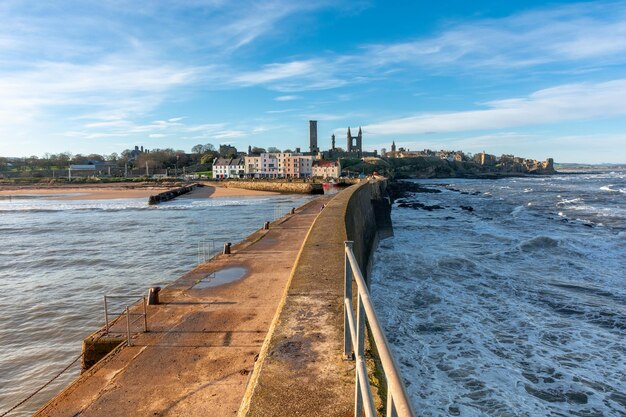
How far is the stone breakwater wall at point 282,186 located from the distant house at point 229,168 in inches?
1037

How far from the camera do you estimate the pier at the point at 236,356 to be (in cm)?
336

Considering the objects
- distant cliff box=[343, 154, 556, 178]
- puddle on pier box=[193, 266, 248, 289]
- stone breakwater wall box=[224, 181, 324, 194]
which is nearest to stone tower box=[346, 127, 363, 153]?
distant cliff box=[343, 154, 556, 178]

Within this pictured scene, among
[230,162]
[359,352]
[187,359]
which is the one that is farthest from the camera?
[230,162]

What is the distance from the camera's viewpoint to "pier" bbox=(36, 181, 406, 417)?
3357 millimetres

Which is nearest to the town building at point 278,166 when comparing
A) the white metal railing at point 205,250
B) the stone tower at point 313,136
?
the stone tower at point 313,136

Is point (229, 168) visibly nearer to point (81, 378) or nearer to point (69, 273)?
point (69, 273)

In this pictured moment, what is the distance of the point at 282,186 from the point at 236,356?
58.7 m

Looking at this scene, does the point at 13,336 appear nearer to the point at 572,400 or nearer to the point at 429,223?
the point at 572,400

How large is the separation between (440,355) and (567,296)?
5992mm

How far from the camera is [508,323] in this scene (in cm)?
953

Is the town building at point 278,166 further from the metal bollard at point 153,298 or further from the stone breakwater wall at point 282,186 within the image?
the metal bollard at point 153,298

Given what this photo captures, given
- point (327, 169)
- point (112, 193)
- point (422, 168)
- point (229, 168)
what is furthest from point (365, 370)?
point (422, 168)

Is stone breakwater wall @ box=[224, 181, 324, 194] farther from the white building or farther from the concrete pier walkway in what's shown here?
the concrete pier walkway

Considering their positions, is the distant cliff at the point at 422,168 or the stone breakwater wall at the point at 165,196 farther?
the distant cliff at the point at 422,168
